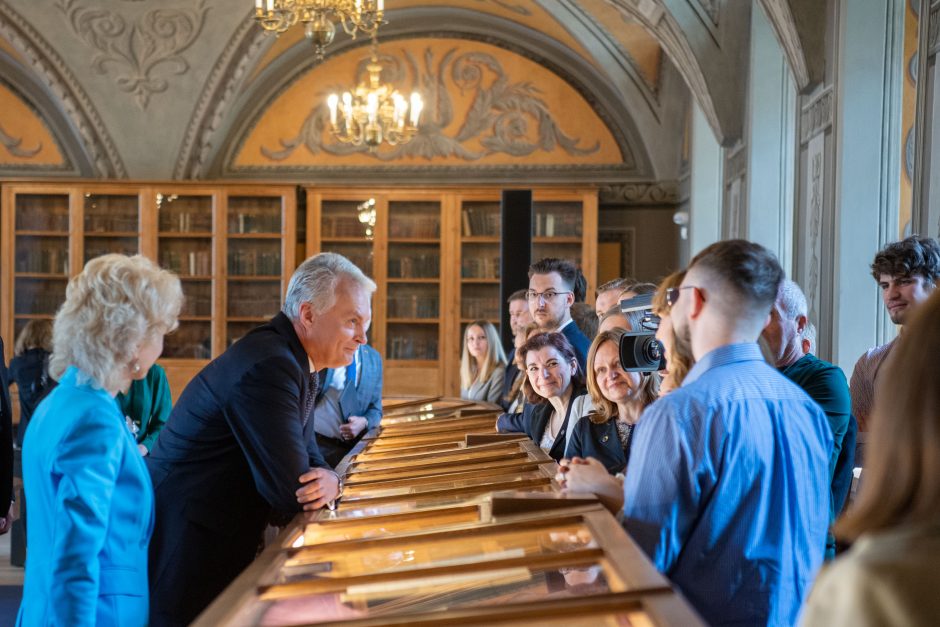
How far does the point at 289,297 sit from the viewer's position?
280 centimetres

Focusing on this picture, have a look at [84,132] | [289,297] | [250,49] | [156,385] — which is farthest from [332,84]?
[289,297]

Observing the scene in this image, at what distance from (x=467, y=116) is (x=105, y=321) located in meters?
10.7

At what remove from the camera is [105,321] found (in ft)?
6.96

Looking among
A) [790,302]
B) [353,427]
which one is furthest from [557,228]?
[790,302]

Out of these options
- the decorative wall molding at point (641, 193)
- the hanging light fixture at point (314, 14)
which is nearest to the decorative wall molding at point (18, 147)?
the hanging light fixture at point (314, 14)

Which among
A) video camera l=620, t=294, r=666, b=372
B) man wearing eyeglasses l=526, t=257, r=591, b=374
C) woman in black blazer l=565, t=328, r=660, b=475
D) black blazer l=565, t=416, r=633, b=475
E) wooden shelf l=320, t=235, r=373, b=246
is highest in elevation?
wooden shelf l=320, t=235, r=373, b=246

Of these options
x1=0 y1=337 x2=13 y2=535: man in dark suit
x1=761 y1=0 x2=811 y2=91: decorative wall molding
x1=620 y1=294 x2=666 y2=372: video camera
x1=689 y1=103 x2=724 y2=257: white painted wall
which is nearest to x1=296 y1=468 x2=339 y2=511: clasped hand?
x1=620 y1=294 x2=666 y2=372: video camera

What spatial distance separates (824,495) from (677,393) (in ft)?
1.26

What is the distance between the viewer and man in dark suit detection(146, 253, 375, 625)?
244 cm

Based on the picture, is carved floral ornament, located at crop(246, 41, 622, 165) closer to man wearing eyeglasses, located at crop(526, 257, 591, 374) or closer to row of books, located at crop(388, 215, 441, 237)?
row of books, located at crop(388, 215, 441, 237)

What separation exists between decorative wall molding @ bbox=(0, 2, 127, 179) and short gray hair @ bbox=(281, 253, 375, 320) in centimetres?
1014

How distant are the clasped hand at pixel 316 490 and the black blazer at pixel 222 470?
3 cm

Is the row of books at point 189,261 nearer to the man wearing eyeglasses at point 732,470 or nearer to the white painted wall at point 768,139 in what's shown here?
the white painted wall at point 768,139

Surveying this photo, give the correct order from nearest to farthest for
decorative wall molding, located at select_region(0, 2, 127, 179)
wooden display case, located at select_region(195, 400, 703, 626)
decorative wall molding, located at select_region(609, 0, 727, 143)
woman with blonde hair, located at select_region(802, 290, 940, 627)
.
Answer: woman with blonde hair, located at select_region(802, 290, 940, 627) → wooden display case, located at select_region(195, 400, 703, 626) → decorative wall molding, located at select_region(609, 0, 727, 143) → decorative wall molding, located at select_region(0, 2, 127, 179)
